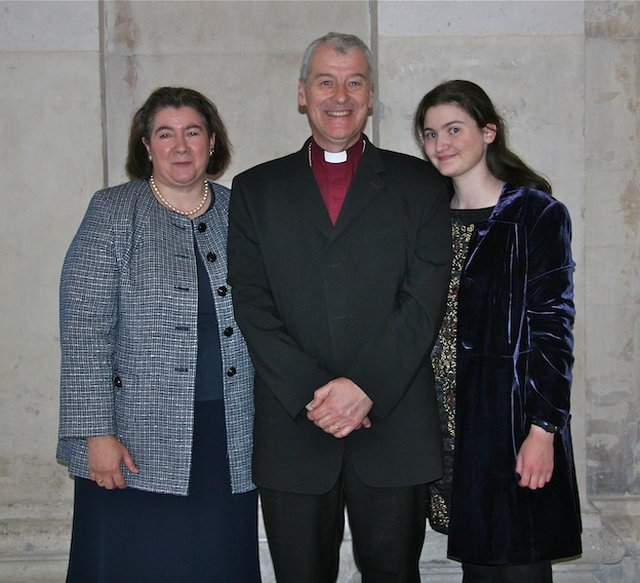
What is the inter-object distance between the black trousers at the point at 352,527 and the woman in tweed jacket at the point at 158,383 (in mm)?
233

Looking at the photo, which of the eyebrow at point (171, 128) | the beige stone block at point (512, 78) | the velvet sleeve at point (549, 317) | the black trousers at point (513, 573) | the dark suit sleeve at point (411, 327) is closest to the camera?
the dark suit sleeve at point (411, 327)

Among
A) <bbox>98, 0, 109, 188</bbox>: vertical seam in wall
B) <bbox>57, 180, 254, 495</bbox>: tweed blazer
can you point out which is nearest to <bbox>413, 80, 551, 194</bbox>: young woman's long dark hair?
<bbox>57, 180, 254, 495</bbox>: tweed blazer

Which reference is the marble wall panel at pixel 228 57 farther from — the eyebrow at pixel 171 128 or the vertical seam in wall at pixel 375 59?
the eyebrow at pixel 171 128

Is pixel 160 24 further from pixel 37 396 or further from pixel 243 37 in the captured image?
pixel 37 396

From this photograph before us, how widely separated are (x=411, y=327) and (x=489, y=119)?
2.59 ft

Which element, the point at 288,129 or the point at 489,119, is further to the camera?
the point at 288,129

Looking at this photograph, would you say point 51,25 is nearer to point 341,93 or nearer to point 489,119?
point 341,93

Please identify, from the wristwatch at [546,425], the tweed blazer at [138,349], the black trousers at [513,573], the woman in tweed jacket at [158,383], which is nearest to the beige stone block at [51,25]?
the woman in tweed jacket at [158,383]

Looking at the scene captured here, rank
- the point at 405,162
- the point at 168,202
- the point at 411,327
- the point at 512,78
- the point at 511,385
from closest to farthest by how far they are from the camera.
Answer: the point at 411,327
the point at 511,385
the point at 405,162
the point at 168,202
the point at 512,78

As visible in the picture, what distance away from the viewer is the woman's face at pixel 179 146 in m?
2.61

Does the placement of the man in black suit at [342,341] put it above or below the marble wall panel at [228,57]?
below

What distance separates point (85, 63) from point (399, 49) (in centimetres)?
138

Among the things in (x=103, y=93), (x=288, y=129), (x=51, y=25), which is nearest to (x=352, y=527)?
(x=288, y=129)

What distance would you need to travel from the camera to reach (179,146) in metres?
2.61
